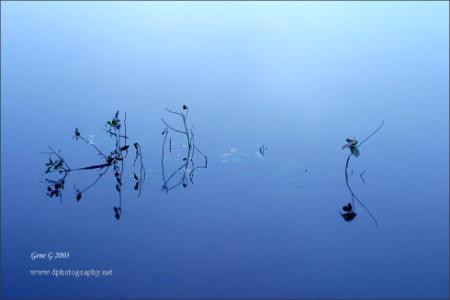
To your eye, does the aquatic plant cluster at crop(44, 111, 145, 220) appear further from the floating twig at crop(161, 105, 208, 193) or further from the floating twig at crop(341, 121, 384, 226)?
the floating twig at crop(341, 121, 384, 226)

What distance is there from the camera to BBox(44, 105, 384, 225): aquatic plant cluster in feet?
5.23

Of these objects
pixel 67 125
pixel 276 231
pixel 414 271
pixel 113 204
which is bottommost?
pixel 414 271

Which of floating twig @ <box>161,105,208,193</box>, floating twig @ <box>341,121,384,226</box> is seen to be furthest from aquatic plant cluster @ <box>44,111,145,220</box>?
floating twig @ <box>341,121,384,226</box>

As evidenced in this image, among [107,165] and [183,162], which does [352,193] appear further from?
[107,165]

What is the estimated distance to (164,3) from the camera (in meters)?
1.60

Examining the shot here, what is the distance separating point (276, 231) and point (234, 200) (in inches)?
10.7

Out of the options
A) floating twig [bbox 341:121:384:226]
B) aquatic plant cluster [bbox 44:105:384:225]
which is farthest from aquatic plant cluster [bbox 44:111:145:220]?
floating twig [bbox 341:121:384:226]

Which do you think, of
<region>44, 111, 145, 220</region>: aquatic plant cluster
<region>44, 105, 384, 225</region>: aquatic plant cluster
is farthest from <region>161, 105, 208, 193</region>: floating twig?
<region>44, 111, 145, 220</region>: aquatic plant cluster

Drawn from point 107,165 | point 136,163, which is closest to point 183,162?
point 136,163

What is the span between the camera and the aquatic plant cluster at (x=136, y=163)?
5.23 ft

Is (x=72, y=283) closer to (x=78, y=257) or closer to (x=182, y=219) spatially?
(x=78, y=257)

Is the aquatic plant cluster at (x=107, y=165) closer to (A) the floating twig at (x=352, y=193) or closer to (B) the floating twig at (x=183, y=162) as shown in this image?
(B) the floating twig at (x=183, y=162)

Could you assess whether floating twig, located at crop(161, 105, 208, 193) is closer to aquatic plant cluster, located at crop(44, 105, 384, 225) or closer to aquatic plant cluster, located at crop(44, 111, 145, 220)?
aquatic plant cluster, located at crop(44, 105, 384, 225)

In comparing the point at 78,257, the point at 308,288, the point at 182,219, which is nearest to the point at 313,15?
the point at 182,219
